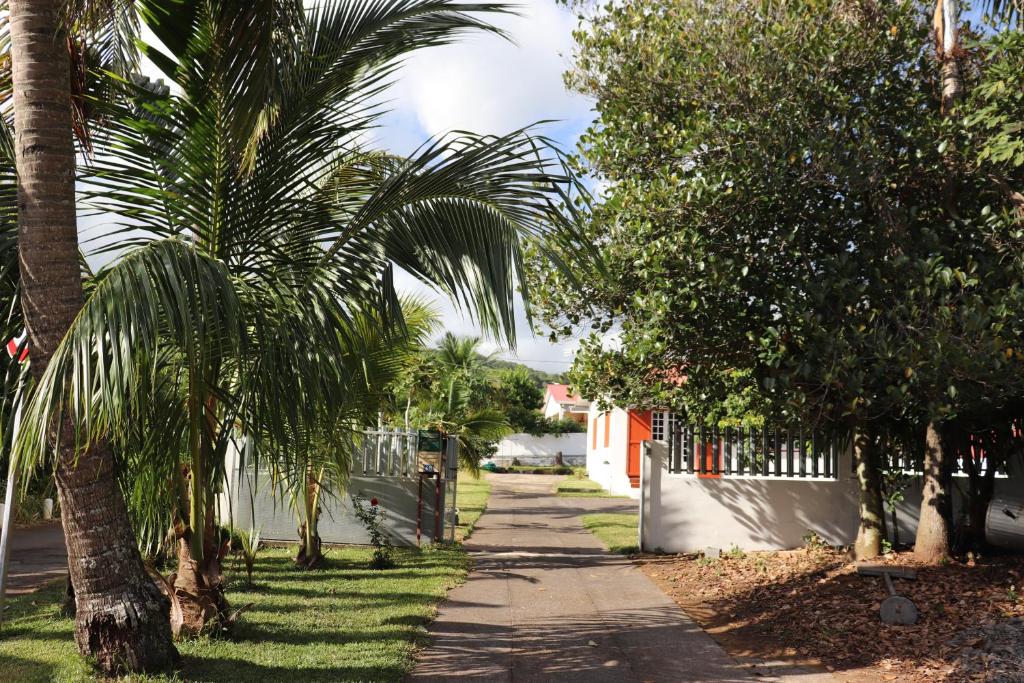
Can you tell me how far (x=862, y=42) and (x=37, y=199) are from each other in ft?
25.5

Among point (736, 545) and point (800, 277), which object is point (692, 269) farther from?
point (736, 545)

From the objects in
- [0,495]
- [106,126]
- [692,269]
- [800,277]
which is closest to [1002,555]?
[800,277]

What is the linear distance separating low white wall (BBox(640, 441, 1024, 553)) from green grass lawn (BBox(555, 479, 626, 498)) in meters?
13.2

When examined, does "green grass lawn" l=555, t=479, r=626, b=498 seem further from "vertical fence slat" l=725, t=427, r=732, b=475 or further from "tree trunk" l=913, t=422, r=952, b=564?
"tree trunk" l=913, t=422, r=952, b=564

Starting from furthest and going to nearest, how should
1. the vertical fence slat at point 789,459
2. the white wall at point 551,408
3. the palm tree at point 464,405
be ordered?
the white wall at point 551,408 < the palm tree at point 464,405 < the vertical fence slat at point 789,459

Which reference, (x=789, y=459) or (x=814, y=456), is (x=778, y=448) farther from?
(x=814, y=456)

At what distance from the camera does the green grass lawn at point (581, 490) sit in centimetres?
2594

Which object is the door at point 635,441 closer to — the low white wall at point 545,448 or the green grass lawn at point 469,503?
the green grass lawn at point 469,503

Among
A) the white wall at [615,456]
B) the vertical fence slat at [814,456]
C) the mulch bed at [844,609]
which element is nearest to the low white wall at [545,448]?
the white wall at [615,456]

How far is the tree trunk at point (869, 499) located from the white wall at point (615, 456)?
1154cm

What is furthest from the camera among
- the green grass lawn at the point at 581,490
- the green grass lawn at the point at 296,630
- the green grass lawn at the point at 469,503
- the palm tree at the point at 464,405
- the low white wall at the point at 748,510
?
the green grass lawn at the point at 581,490

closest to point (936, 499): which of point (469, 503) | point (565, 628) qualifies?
point (565, 628)

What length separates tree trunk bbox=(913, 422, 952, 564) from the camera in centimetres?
939

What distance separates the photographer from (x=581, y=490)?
2788 cm
